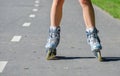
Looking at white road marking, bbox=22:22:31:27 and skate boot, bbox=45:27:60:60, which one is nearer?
skate boot, bbox=45:27:60:60

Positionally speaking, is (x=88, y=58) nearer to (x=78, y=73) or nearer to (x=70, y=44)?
(x=78, y=73)

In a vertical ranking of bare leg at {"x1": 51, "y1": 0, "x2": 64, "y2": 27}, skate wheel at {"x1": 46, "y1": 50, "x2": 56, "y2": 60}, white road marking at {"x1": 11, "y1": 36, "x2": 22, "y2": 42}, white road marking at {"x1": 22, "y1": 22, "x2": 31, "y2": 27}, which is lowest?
white road marking at {"x1": 22, "y1": 22, "x2": 31, "y2": 27}

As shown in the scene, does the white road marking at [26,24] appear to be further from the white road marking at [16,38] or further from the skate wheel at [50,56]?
the skate wheel at [50,56]

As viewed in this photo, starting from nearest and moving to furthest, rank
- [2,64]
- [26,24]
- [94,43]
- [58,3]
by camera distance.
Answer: [2,64] → [94,43] → [58,3] → [26,24]

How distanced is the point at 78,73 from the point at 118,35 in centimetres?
468

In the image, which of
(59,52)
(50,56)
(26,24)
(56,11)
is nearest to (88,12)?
(56,11)

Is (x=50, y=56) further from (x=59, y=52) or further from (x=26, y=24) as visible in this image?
(x=26, y=24)

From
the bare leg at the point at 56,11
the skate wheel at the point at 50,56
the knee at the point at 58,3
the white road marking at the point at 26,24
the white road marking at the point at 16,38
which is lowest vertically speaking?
the white road marking at the point at 26,24

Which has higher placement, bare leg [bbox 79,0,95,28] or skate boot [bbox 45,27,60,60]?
bare leg [bbox 79,0,95,28]

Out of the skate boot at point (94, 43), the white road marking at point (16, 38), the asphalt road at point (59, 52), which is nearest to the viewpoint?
the asphalt road at point (59, 52)

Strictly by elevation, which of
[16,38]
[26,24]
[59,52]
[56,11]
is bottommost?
[26,24]

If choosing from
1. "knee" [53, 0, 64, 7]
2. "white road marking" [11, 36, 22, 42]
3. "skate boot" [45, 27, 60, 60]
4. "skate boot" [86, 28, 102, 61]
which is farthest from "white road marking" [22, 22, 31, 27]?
"skate boot" [86, 28, 102, 61]

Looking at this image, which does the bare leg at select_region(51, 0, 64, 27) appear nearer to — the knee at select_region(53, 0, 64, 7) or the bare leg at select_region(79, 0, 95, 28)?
the knee at select_region(53, 0, 64, 7)

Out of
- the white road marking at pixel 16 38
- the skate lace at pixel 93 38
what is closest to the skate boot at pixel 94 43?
the skate lace at pixel 93 38
